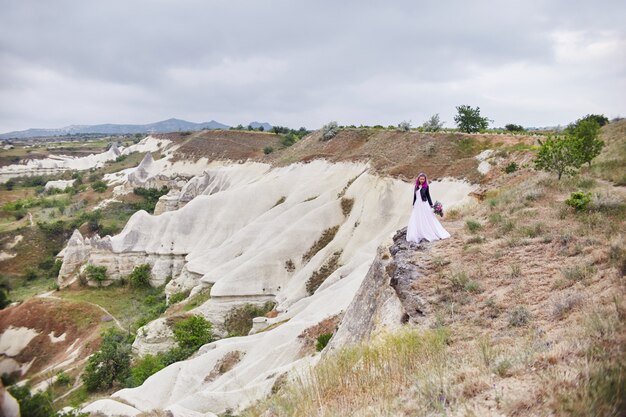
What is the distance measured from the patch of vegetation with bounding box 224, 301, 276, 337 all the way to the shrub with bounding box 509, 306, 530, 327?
2421cm

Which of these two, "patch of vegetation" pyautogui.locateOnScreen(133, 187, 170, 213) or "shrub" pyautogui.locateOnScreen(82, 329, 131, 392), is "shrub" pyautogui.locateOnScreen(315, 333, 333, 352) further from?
"patch of vegetation" pyautogui.locateOnScreen(133, 187, 170, 213)

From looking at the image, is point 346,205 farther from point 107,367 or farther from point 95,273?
point 95,273

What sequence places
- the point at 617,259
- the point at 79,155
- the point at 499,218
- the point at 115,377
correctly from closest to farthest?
1. the point at 617,259
2. the point at 499,218
3. the point at 115,377
4. the point at 79,155

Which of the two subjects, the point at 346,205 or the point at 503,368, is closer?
the point at 503,368

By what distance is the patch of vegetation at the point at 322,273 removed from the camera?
28688 mm

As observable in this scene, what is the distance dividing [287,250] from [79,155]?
110 m

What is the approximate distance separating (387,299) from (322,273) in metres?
19.5

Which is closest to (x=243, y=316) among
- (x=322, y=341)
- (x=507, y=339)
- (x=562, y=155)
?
A: (x=322, y=341)

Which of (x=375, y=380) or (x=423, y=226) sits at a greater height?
(x=423, y=226)

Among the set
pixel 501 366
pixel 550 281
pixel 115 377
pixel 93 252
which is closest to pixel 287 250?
pixel 115 377

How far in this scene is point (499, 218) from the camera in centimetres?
1133

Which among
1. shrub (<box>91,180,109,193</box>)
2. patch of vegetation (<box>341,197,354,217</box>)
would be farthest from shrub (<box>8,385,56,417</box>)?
shrub (<box>91,180,109,193</box>)

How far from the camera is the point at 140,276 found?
39.8 metres

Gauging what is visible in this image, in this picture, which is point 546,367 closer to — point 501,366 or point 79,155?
point 501,366
